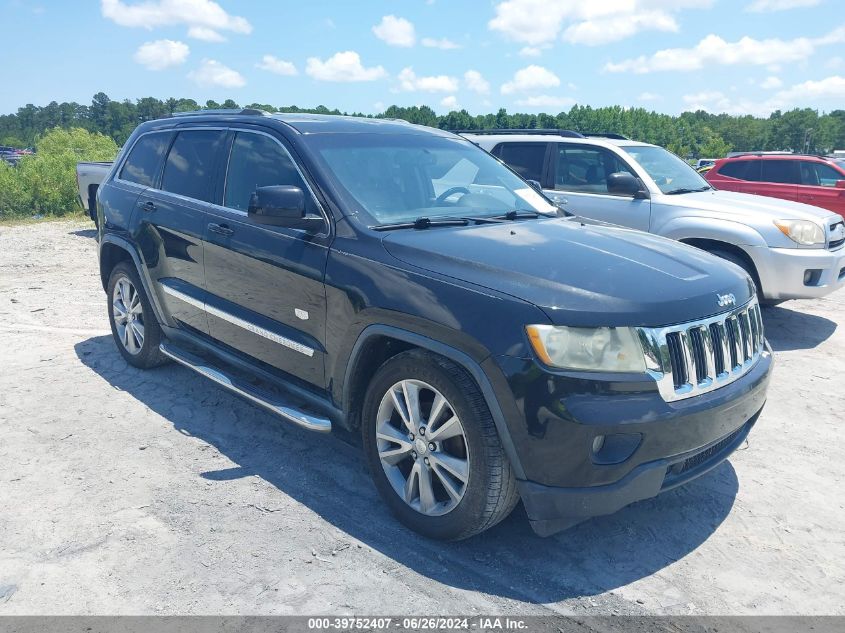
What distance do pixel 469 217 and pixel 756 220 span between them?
13.9ft

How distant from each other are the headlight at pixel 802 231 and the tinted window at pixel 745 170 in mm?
5759

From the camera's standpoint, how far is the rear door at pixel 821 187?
11.8 m

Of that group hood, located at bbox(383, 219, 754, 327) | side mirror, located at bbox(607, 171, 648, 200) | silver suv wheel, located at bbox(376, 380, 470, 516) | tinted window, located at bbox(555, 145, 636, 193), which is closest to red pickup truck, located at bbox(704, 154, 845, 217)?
tinted window, located at bbox(555, 145, 636, 193)

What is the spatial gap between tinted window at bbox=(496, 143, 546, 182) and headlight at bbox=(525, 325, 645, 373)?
18.7ft

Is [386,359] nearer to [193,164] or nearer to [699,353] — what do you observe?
[699,353]

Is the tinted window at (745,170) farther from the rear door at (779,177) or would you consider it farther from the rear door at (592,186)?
the rear door at (592,186)

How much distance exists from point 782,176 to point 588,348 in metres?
11.3

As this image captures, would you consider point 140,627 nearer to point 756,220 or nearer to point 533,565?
point 533,565

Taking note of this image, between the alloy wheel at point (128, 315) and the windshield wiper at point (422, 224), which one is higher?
the windshield wiper at point (422, 224)

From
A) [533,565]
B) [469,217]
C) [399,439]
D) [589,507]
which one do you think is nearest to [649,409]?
[589,507]

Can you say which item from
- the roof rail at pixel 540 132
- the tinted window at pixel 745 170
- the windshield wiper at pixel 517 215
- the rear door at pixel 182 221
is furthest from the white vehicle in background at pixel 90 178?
the tinted window at pixel 745 170

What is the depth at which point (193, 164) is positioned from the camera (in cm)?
472

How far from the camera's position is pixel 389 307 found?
313cm

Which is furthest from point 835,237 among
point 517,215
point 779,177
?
point 779,177
